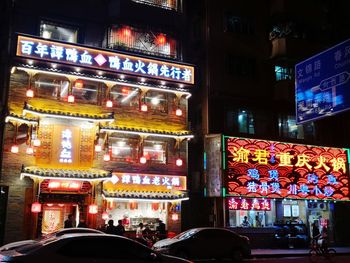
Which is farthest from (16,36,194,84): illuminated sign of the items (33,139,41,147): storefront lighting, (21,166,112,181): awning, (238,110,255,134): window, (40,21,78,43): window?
(21,166,112,181): awning

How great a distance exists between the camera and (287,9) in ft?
99.6

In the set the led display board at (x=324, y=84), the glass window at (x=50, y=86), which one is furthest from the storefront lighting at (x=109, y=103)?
the led display board at (x=324, y=84)

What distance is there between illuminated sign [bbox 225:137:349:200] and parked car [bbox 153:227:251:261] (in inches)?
214

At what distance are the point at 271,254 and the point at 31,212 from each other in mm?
12301

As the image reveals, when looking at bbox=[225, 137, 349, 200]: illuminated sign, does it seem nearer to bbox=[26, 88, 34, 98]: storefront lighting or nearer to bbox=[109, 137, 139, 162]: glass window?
bbox=[109, 137, 139, 162]: glass window

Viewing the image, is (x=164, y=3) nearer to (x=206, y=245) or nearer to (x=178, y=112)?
(x=178, y=112)

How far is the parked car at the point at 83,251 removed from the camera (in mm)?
9188

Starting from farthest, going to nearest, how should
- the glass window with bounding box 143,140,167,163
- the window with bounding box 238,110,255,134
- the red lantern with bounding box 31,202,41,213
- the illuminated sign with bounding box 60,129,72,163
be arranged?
the window with bounding box 238,110,255,134, the glass window with bounding box 143,140,167,163, the illuminated sign with bounding box 60,129,72,163, the red lantern with bounding box 31,202,41,213

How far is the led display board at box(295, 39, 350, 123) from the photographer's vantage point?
1597cm

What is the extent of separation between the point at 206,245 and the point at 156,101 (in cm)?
957

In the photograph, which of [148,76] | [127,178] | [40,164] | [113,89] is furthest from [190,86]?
[40,164]

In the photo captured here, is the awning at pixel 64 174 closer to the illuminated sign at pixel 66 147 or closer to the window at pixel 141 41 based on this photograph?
the illuminated sign at pixel 66 147

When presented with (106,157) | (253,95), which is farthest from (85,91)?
(253,95)

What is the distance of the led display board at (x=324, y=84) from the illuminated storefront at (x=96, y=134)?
8.13m
